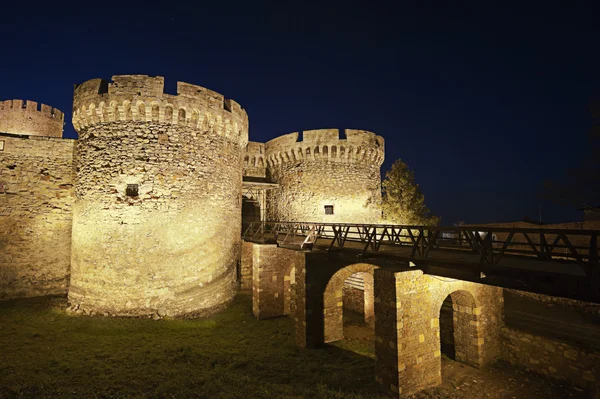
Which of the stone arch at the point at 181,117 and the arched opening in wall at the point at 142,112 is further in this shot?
the stone arch at the point at 181,117

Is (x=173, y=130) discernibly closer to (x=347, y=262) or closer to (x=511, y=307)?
(x=347, y=262)

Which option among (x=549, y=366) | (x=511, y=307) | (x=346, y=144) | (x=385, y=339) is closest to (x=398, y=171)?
(x=346, y=144)

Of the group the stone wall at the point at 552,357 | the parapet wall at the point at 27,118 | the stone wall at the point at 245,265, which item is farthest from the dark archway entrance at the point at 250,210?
the stone wall at the point at 552,357

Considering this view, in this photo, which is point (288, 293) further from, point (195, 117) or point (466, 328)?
point (195, 117)

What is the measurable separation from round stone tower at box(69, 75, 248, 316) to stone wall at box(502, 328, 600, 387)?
1058 cm

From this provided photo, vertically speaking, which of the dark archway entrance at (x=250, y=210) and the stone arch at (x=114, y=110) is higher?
the stone arch at (x=114, y=110)

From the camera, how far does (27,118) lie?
58.9 feet

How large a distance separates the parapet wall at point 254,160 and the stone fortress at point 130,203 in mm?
5309

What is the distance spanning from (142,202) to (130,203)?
1.39 ft

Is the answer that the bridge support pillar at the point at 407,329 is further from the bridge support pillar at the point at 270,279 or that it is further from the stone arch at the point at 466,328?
the bridge support pillar at the point at 270,279

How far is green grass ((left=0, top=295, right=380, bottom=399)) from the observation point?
7262mm

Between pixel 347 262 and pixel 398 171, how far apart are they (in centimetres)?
1203

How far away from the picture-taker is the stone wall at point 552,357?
322 inches

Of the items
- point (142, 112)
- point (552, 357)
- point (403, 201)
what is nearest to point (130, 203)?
point (142, 112)
